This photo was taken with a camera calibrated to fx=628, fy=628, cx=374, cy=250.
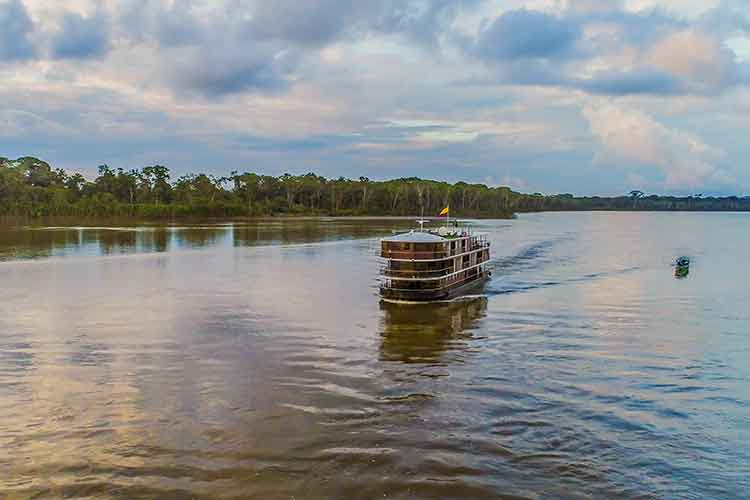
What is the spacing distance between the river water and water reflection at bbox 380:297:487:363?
0.16 metres

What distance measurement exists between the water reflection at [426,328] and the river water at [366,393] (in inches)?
6.3

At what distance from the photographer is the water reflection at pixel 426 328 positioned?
83.0ft

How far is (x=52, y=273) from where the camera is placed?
47438 mm

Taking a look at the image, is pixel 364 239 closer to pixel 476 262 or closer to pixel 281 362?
pixel 476 262

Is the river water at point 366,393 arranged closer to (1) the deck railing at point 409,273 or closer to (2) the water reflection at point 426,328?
(2) the water reflection at point 426,328

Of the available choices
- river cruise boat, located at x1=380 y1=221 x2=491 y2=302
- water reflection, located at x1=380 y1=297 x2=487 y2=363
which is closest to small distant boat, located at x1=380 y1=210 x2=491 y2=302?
river cruise boat, located at x1=380 y1=221 x2=491 y2=302

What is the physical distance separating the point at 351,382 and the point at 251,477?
749 centimetres

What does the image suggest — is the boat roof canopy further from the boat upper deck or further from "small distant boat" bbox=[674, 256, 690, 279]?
"small distant boat" bbox=[674, 256, 690, 279]

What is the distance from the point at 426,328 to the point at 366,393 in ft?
37.4

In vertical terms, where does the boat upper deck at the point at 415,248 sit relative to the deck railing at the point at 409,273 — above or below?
above

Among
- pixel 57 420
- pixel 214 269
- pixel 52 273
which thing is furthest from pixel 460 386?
pixel 52 273

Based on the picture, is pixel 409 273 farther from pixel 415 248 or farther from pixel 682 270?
pixel 682 270

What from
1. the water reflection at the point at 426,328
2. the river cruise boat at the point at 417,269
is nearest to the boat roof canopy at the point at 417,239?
the river cruise boat at the point at 417,269

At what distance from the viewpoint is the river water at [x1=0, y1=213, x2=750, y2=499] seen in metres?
13.6
